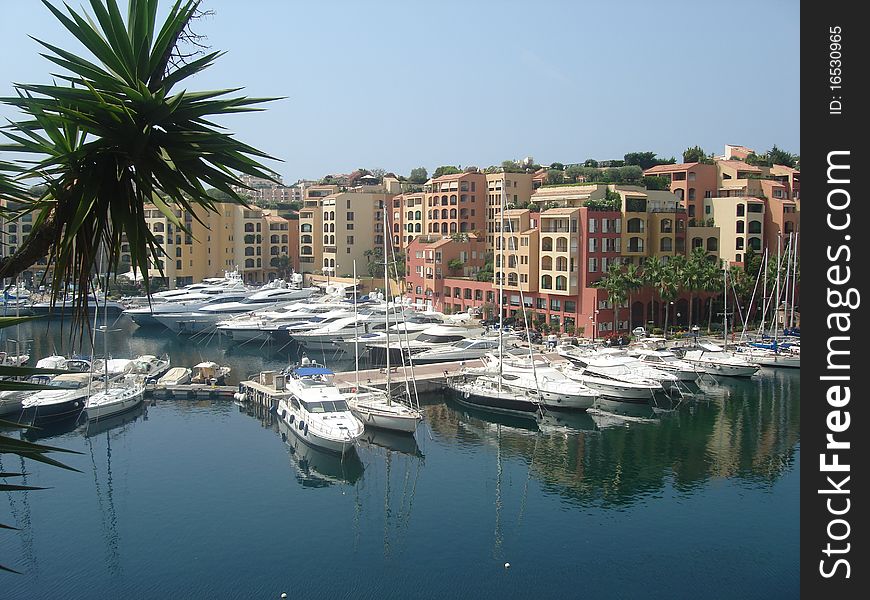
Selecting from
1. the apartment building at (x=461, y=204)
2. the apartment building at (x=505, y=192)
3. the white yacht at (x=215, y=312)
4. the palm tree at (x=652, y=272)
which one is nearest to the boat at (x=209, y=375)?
the white yacht at (x=215, y=312)

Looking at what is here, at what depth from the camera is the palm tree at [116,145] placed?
5141 mm

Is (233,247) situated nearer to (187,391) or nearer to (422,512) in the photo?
(187,391)

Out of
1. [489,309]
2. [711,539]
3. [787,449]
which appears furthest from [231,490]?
[489,309]

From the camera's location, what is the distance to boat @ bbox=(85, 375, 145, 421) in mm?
38094

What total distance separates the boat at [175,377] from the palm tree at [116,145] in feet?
138

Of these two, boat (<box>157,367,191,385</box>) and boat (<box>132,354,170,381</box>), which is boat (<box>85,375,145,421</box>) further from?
boat (<box>132,354,170,381</box>)

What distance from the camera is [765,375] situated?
160 ft

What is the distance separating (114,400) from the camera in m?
39.0

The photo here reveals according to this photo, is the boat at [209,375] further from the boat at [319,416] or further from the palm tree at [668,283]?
the palm tree at [668,283]

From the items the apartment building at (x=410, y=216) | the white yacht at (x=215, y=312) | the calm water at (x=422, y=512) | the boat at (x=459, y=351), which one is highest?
the apartment building at (x=410, y=216)

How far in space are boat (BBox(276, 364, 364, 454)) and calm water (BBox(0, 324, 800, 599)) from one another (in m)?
0.67
